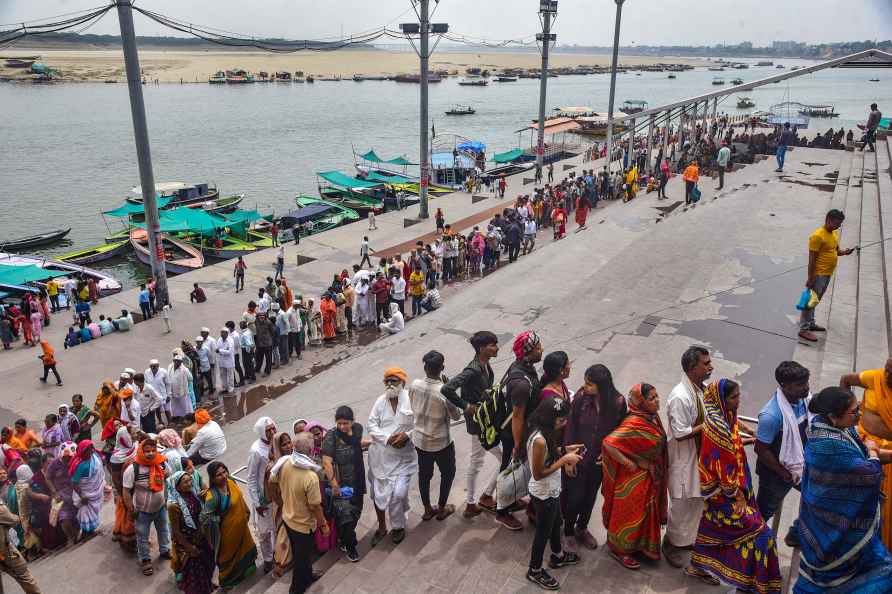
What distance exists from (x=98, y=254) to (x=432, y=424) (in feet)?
82.6

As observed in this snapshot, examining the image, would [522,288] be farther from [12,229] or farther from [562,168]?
[12,229]

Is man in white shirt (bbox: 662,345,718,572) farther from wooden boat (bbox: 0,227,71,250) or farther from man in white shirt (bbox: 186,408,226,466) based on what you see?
wooden boat (bbox: 0,227,71,250)

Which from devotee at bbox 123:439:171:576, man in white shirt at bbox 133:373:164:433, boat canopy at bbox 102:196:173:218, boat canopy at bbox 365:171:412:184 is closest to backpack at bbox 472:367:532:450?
devotee at bbox 123:439:171:576

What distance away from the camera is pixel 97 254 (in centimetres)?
2544

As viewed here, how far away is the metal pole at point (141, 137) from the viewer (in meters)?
13.8

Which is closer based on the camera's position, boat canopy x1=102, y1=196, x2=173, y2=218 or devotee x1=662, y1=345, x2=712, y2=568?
devotee x1=662, y1=345, x2=712, y2=568

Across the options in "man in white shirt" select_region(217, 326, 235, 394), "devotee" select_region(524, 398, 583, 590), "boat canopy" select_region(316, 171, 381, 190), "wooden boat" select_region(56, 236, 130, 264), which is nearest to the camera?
"devotee" select_region(524, 398, 583, 590)

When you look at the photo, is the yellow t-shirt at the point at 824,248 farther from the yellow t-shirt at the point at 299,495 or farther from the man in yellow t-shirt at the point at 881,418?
the yellow t-shirt at the point at 299,495

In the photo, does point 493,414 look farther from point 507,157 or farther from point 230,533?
point 507,157

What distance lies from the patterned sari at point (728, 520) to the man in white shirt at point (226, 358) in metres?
8.26

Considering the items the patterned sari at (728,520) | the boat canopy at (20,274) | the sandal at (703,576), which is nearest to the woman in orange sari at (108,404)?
the sandal at (703,576)

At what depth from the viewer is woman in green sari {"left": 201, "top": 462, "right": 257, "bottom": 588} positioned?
4.67m

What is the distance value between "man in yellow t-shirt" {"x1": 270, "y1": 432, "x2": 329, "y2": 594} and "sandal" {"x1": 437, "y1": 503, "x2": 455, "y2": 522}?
36.5 inches

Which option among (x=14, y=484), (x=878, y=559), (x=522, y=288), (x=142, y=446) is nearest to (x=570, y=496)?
(x=878, y=559)
